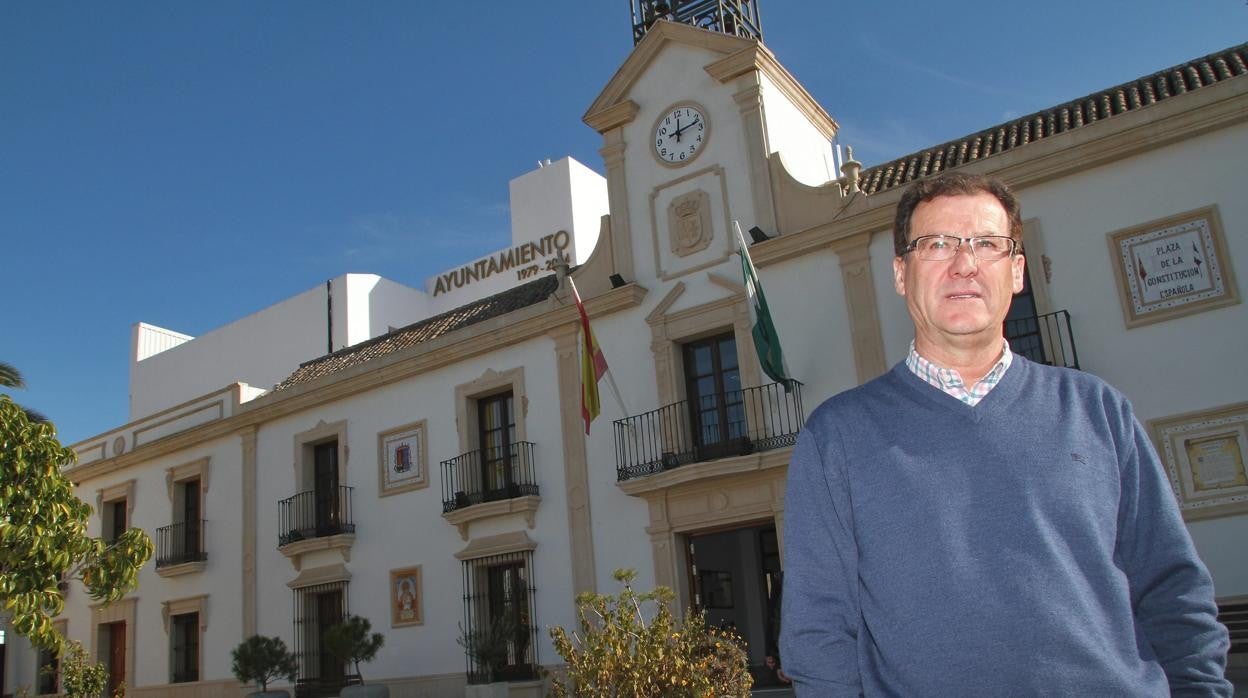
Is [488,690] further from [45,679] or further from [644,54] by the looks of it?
[45,679]

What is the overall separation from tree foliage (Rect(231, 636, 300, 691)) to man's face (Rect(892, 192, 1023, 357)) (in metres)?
15.0

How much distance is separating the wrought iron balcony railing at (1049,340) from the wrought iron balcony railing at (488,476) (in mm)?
6842

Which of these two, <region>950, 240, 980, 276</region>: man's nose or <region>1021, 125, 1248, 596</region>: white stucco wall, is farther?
<region>1021, 125, 1248, 596</region>: white stucco wall

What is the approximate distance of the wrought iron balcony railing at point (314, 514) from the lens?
16.9 metres

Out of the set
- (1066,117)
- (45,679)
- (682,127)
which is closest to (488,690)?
(682,127)

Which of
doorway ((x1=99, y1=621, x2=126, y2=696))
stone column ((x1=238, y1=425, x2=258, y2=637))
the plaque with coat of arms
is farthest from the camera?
doorway ((x1=99, y1=621, x2=126, y2=696))

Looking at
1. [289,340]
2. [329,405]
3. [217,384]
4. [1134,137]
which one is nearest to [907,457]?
[1134,137]

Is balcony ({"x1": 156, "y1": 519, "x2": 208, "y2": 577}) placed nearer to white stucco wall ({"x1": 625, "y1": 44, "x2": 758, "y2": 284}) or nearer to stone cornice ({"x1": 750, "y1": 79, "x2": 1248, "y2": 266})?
white stucco wall ({"x1": 625, "y1": 44, "x2": 758, "y2": 284})

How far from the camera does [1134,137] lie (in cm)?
1092

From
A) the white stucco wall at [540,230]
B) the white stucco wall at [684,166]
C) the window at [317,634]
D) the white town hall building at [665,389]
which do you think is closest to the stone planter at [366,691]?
the white town hall building at [665,389]

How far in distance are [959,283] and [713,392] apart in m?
11.4

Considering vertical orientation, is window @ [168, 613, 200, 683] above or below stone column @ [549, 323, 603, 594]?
below

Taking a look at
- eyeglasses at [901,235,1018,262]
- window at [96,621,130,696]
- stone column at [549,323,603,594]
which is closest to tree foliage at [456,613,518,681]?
stone column at [549,323,603,594]

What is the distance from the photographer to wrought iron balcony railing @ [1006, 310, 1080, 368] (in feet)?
35.7
